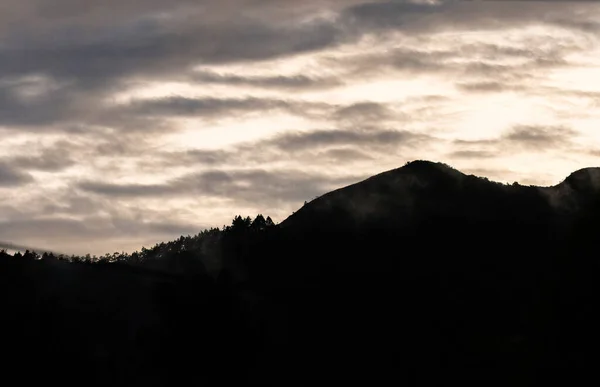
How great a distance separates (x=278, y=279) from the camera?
17762cm

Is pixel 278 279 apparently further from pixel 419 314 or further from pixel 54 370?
pixel 54 370

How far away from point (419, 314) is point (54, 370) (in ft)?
220

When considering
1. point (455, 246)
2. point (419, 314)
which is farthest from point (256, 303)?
point (455, 246)

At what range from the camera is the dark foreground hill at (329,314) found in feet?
376

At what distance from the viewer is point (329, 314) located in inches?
6280

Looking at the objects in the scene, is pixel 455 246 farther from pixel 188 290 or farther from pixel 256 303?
pixel 188 290

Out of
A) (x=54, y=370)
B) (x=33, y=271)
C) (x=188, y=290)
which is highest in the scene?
(x=33, y=271)

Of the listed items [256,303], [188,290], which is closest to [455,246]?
[256,303]

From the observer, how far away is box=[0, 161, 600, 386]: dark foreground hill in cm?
11475

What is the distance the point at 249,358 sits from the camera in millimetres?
113500

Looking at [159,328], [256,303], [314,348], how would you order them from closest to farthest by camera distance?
[159,328] < [314,348] < [256,303]

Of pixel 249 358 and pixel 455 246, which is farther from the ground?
pixel 455 246

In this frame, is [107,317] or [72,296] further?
[72,296]

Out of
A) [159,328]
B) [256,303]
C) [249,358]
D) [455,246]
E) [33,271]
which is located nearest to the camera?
[249,358]
